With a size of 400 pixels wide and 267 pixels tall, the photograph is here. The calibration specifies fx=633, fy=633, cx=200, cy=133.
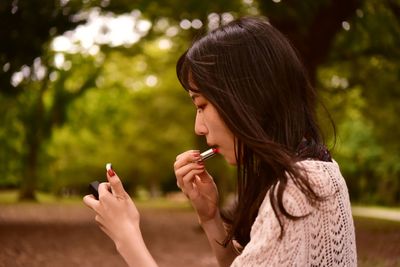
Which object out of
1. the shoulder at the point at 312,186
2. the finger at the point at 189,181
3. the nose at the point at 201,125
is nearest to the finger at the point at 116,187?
the nose at the point at 201,125

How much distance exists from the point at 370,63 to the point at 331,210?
16181 millimetres

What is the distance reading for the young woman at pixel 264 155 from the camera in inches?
65.8

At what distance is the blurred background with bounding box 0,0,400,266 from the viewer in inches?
422

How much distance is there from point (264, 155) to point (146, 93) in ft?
83.3

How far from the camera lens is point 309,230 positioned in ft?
5.57

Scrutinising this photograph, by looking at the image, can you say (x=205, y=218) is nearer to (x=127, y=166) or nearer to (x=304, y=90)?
(x=304, y=90)

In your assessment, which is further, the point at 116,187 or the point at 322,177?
the point at 116,187

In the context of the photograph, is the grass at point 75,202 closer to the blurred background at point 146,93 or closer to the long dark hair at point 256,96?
the blurred background at point 146,93

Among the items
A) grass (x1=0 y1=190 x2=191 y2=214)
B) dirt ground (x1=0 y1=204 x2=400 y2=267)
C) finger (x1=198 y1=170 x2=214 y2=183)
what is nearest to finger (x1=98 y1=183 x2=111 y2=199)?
finger (x1=198 y1=170 x2=214 y2=183)

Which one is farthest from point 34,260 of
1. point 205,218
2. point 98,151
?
point 98,151

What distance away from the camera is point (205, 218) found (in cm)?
240

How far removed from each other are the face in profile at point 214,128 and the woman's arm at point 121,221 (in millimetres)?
311

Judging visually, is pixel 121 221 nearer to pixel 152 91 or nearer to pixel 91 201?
pixel 91 201

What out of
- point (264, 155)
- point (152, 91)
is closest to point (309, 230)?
point (264, 155)
